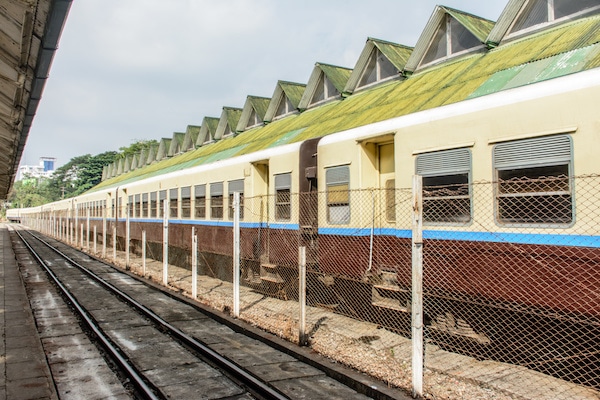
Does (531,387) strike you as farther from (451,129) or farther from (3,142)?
(3,142)

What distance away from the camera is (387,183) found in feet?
26.9

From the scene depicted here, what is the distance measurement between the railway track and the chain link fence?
1.90 ft

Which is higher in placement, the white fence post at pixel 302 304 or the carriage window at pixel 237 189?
the carriage window at pixel 237 189

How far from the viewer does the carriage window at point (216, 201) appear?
44.3 feet

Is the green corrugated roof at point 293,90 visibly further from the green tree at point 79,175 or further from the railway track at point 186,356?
the green tree at point 79,175

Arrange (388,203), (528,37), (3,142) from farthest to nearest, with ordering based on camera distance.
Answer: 1. (3,142)
2. (528,37)
3. (388,203)

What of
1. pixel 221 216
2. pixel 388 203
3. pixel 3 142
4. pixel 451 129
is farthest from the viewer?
pixel 3 142

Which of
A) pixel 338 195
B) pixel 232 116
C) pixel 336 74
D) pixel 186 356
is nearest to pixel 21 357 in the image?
pixel 186 356

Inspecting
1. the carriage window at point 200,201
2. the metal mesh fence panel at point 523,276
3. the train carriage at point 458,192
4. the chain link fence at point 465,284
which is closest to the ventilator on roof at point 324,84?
the train carriage at point 458,192

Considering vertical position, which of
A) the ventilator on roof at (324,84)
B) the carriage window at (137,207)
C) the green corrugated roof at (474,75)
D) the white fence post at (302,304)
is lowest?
the white fence post at (302,304)

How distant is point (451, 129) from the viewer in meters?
6.62

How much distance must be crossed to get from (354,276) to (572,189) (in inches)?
152

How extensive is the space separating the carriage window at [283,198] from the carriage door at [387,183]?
251 cm

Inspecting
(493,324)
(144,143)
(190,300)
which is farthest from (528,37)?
(144,143)
